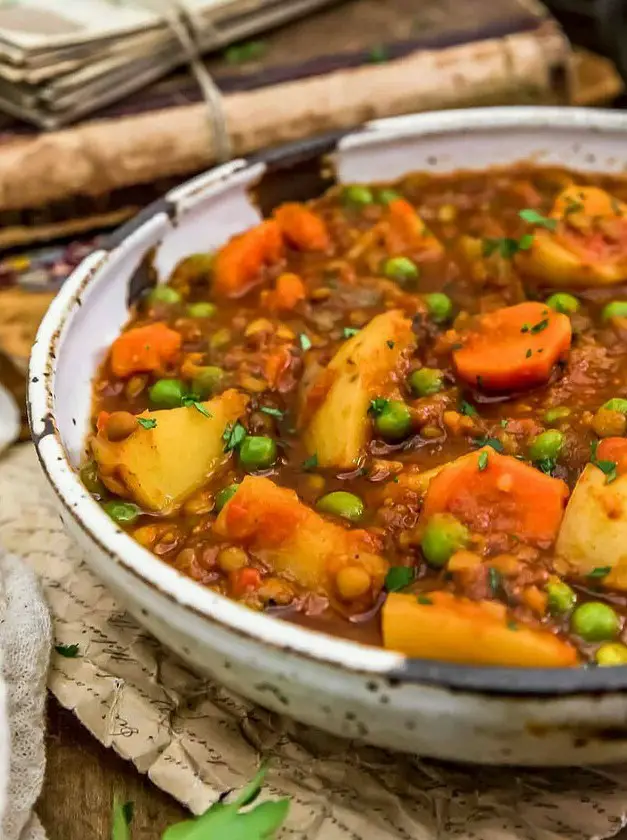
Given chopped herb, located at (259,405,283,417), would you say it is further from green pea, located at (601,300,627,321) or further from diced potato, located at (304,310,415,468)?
green pea, located at (601,300,627,321)

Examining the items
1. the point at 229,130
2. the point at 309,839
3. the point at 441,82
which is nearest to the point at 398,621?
the point at 309,839

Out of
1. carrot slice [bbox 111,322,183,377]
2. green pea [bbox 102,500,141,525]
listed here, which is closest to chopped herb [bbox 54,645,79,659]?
green pea [bbox 102,500,141,525]

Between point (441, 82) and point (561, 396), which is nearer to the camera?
point (561, 396)

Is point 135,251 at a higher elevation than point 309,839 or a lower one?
Result: higher

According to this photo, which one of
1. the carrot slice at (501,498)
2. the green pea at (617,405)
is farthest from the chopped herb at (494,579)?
the green pea at (617,405)

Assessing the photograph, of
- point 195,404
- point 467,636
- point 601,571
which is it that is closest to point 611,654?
point 601,571

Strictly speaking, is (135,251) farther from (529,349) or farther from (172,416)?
(529,349)

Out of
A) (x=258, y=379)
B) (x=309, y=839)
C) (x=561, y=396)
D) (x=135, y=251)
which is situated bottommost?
(x=309, y=839)
